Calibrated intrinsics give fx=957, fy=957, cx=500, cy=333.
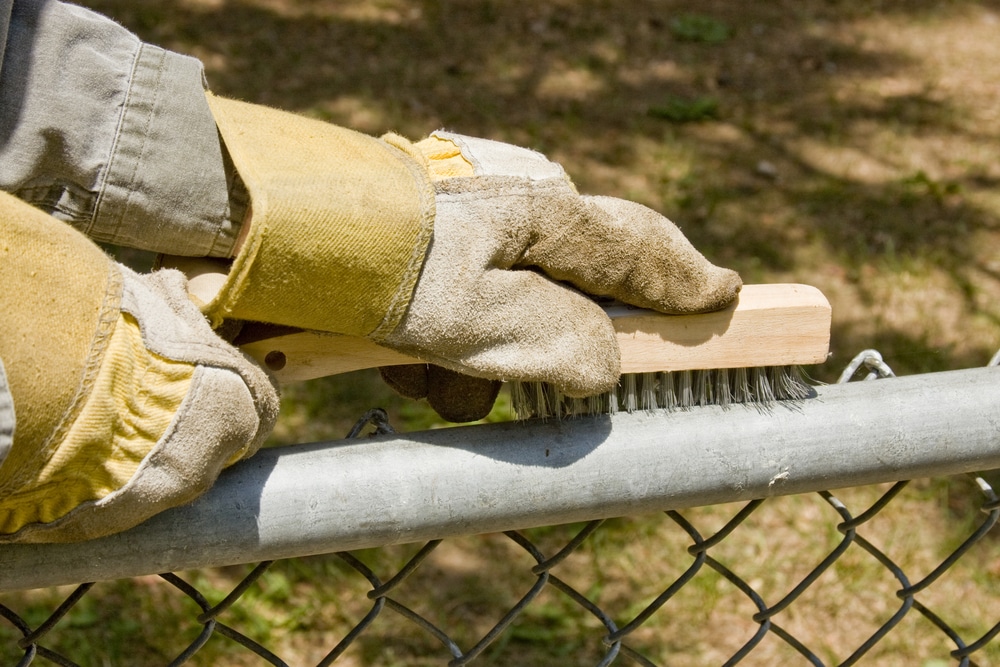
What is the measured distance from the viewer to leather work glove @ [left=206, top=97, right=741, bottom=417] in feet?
2.87

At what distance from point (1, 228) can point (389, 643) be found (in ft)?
5.53

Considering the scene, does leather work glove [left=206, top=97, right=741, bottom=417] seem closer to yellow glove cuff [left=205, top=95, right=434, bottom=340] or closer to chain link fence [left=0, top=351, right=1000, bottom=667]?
yellow glove cuff [left=205, top=95, right=434, bottom=340]

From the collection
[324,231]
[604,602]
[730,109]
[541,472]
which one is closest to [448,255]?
[324,231]

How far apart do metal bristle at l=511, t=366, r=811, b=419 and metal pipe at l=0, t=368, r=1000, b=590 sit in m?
0.05

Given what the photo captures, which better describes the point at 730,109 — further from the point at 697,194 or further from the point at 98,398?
the point at 98,398

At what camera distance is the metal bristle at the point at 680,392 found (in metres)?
1.00

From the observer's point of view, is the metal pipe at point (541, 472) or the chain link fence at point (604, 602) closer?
the metal pipe at point (541, 472)

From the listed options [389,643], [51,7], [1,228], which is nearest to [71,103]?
[51,7]

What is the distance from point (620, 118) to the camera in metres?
3.95

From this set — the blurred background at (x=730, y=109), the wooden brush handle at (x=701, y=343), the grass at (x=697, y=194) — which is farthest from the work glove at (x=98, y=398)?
the blurred background at (x=730, y=109)

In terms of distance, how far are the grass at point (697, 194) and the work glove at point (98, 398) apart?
5.04 ft

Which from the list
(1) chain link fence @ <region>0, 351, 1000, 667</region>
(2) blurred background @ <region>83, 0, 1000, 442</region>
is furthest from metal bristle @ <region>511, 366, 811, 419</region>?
(2) blurred background @ <region>83, 0, 1000, 442</region>

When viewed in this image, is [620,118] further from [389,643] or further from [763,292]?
[763,292]

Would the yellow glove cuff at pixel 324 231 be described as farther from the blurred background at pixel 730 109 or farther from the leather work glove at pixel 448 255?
the blurred background at pixel 730 109
